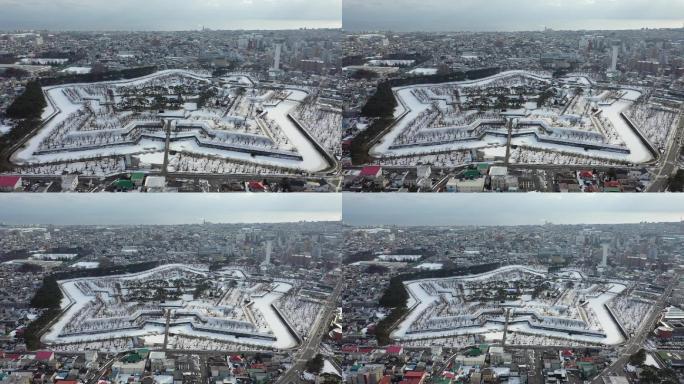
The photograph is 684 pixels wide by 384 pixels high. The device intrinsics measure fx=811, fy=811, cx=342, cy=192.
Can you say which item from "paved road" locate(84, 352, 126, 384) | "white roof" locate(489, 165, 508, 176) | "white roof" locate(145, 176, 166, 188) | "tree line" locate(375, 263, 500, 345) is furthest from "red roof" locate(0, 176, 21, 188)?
"white roof" locate(489, 165, 508, 176)

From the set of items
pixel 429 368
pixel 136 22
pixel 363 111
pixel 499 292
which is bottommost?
pixel 429 368

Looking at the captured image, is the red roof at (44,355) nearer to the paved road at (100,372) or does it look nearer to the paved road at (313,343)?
the paved road at (100,372)

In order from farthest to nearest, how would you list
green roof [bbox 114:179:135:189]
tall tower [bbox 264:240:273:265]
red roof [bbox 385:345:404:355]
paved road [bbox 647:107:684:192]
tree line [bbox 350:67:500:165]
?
tall tower [bbox 264:240:273:265], red roof [bbox 385:345:404:355], tree line [bbox 350:67:500:165], green roof [bbox 114:179:135:189], paved road [bbox 647:107:684:192]

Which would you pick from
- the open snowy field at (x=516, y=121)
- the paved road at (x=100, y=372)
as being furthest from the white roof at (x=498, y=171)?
the paved road at (x=100, y=372)

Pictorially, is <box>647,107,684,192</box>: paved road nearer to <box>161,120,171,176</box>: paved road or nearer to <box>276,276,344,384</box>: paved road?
<box>276,276,344,384</box>: paved road

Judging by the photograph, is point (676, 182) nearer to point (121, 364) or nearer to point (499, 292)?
point (499, 292)

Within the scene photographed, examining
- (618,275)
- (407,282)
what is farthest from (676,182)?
(407,282)
